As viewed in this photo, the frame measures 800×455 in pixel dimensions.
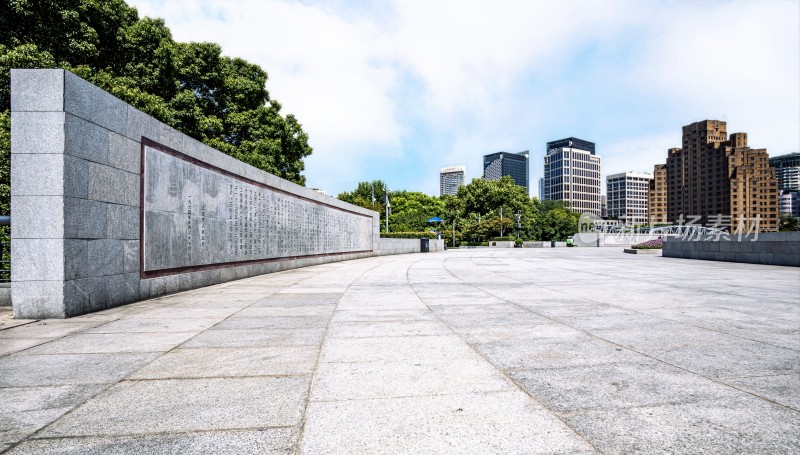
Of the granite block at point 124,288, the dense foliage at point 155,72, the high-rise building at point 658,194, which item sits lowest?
the granite block at point 124,288

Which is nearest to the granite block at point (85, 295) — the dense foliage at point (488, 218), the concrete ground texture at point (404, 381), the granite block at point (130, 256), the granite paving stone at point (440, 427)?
the concrete ground texture at point (404, 381)

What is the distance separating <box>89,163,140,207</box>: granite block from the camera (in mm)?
6352

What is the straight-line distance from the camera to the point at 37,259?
5.70m

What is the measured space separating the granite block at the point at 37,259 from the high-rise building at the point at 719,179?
134 m

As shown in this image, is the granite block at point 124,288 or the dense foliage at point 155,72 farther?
the dense foliage at point 155,72

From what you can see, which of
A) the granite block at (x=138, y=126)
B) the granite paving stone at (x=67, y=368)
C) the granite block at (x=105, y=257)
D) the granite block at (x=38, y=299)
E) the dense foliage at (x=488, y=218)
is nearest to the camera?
the granite paving stone at (x=67, y=368)

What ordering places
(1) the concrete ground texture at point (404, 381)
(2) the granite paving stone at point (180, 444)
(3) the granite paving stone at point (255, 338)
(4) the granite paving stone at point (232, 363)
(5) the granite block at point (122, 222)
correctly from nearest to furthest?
(2) the granite paving stone at point (180, 444) < (1) the concrete ground texture at point (404, 381) < (4) the granite paving stone at point (232, 363) < (3) the granite paving stone at point (255, 338) < (5) the granite block at point (122, 222)

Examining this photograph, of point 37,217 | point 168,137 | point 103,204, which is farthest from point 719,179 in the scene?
point 37,217

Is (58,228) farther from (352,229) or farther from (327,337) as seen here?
(352,229)

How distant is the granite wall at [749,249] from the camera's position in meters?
16.6

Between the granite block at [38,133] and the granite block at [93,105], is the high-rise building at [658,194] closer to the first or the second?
the granite block at [93,105]

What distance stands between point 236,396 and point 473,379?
183 cm

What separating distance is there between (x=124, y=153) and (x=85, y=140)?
86 cm

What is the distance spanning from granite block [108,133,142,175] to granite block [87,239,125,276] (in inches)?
54.4
